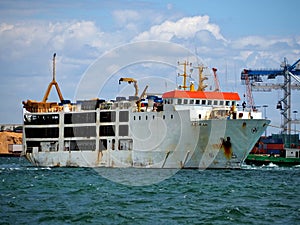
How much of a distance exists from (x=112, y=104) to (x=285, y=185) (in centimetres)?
2855

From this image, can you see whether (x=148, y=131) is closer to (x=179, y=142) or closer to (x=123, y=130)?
(x=179, y=142)

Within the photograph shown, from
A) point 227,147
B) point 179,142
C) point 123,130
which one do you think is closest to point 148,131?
point 179,142

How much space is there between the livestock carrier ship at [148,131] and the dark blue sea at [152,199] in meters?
3.54

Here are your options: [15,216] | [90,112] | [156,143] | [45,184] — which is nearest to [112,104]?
[90,112]

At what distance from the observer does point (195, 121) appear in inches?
2672

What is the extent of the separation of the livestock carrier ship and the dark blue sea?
3.54 meters

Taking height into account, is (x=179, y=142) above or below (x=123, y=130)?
below

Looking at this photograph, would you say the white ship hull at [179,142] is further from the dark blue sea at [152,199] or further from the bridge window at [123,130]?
the dark blue sea at [152,199]

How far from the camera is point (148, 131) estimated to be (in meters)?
71.6

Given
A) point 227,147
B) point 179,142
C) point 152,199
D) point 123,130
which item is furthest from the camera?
point 123,130

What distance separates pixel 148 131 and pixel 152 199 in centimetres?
2715

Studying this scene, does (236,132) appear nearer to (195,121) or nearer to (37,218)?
(195,121)

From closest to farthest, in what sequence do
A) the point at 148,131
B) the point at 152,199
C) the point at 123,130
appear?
the point at 152,199, the point at 148,131, the point at 123,130

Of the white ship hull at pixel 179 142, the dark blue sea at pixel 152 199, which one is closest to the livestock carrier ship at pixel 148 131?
the white ship hull at pixel 179 142
